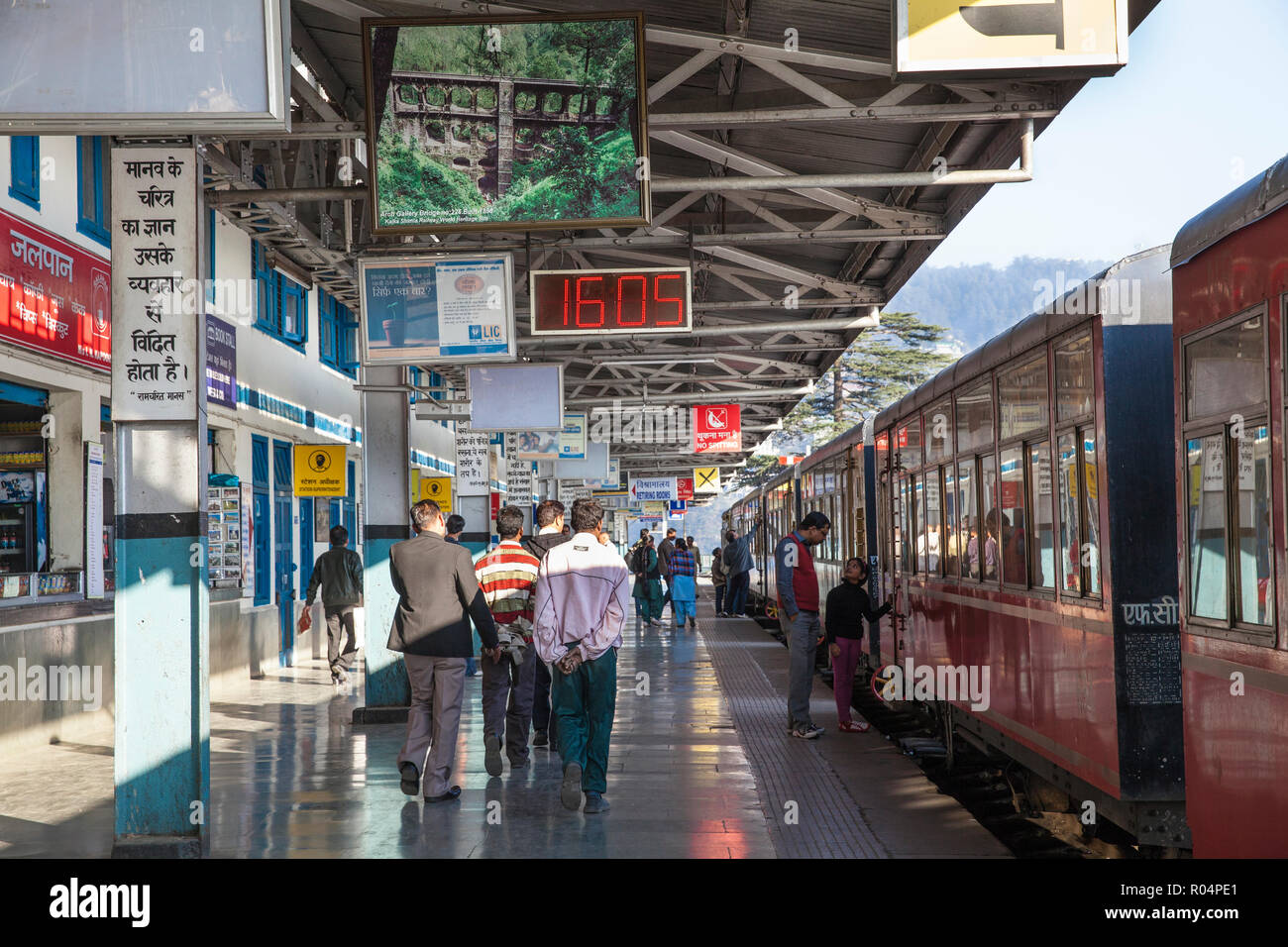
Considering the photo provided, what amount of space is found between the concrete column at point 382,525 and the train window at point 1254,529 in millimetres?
9193

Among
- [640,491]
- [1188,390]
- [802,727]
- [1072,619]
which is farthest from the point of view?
[640,491]

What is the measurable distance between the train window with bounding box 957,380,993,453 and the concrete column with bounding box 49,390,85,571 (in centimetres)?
787

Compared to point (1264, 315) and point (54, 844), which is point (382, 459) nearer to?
point (54, 844)

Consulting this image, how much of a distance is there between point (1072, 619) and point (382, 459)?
7.91m

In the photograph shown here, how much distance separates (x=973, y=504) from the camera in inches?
387

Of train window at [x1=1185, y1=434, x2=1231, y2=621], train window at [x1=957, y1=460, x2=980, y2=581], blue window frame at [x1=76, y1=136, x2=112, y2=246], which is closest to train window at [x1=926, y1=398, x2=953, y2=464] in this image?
train window at [x1=957, y1=460, x2=980, y2=581]

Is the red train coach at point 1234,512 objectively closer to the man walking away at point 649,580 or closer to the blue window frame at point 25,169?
the blue window frame at point 25,169

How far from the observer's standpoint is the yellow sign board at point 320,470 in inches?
715

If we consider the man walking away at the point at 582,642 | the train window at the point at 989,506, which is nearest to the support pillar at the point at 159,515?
the man walking away at the point at 582,642

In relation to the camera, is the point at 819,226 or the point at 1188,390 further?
the point at 819,226

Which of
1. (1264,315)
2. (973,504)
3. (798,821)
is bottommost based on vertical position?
(798,821)

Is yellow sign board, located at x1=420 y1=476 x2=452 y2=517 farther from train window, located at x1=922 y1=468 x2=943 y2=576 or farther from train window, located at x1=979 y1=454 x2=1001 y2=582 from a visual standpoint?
train window, located at x1=979 y1=454 x2=1001 y2=582
